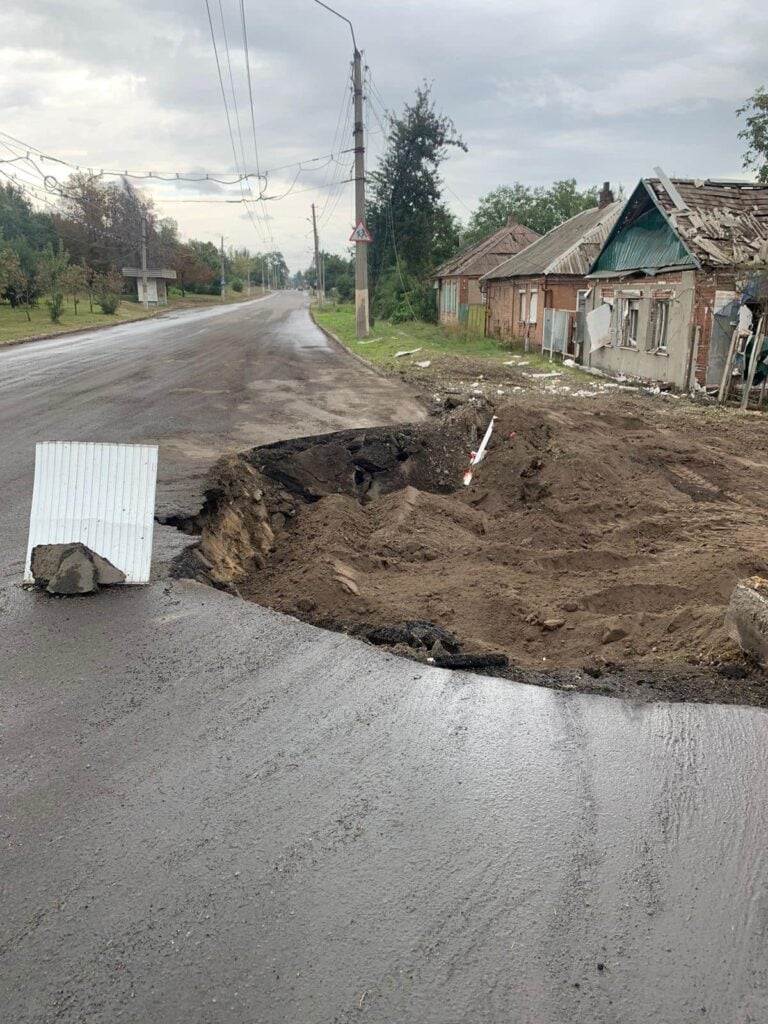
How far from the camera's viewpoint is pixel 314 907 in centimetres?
243

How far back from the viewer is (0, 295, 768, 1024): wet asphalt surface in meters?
2.16

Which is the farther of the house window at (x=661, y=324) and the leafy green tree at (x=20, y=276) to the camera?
the leafy green tree at (x=20, y=276)

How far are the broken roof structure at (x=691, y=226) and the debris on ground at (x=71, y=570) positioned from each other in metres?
14.5

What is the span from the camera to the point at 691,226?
16.7 metres

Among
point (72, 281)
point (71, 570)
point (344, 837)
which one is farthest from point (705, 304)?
point (72, 281)

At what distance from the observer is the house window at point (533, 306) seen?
2742 centimetres

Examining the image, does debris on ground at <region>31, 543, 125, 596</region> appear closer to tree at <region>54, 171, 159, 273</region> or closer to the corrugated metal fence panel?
the corrugated metal fence panel

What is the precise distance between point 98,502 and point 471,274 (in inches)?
1393

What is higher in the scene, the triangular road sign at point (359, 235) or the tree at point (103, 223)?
the tree at point (103, 223)

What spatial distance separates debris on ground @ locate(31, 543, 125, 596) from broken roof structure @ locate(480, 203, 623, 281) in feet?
70.8

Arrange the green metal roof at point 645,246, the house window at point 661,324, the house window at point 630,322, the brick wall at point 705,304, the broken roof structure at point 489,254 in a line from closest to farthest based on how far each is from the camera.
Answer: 1. the brick wall at point 705,304
2. the green metal roof at point 645,246
3. the house window at point 661,324
4. the house window at point 630,322
5. the broken roof structure at point 489,254

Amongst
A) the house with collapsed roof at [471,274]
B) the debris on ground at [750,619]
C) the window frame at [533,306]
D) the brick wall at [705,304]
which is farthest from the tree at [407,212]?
the debris on ground at [750,619]

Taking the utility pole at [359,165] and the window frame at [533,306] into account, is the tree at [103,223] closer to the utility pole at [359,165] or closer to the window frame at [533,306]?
the utility pole at [359,165]

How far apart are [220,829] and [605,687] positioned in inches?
85.2
